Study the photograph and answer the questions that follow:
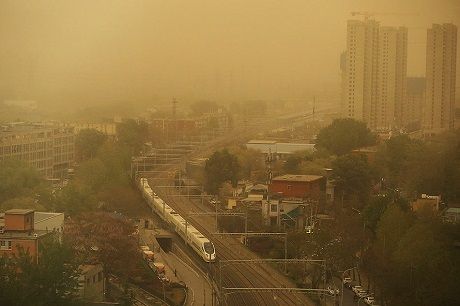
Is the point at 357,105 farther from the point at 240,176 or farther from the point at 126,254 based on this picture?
the point at 126,254

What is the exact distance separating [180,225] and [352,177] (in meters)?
2.56

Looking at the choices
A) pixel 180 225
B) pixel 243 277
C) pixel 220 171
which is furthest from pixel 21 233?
pixel 220 171

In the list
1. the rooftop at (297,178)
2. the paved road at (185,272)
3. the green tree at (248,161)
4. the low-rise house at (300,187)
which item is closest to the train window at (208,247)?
the paved road at (185,272)

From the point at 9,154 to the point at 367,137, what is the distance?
16.2 feet

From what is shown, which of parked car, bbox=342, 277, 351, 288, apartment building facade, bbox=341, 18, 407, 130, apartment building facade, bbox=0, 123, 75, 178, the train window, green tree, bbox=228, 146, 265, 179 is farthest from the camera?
apartment building facade, bbox=341, 18, 407, 130

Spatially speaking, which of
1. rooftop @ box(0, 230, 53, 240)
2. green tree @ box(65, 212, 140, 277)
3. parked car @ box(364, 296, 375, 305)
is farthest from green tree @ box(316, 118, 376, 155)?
rooftop @ box(0, 230, 53, 240)

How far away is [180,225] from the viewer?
869cm

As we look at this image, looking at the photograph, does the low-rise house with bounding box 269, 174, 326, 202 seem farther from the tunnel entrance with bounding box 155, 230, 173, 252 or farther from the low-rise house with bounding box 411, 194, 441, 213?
the tunnel entrance with bounding box 155, 230, 173, 252

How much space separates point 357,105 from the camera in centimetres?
1418

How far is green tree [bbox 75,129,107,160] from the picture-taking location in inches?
464

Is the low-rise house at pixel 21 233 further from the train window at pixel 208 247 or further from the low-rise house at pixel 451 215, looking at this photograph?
the low-rise house at pixel 451 215

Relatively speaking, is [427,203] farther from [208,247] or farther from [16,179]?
[16,179]

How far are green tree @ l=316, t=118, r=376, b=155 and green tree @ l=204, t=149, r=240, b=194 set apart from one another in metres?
1.78

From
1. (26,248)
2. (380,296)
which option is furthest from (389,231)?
(26,248)
